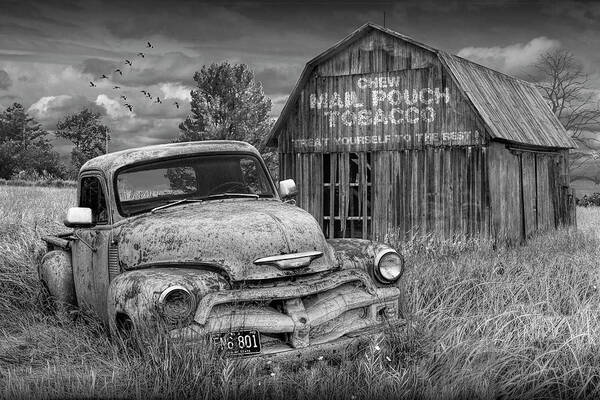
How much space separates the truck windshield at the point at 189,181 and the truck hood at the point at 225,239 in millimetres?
466

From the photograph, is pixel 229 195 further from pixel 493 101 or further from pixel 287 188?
pixel 493 101

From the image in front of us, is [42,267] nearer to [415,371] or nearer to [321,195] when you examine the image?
[415,371]

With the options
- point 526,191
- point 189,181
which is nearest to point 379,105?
point 526,191

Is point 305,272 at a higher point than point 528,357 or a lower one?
higher

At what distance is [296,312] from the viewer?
5.13m

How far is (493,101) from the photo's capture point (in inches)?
640

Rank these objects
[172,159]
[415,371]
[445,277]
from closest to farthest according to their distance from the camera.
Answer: [415,371] < [172,159] < [445,277]

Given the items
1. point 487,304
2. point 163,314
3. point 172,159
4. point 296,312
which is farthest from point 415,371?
point 172,159

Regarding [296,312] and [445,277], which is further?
[445,277]

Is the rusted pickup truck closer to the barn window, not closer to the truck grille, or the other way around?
the truck grille

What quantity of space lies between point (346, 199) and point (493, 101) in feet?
13.0

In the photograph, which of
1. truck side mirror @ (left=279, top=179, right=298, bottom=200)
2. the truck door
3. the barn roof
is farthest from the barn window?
the truck door

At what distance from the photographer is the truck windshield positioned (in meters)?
6.51

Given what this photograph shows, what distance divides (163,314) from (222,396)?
694 millimetres
